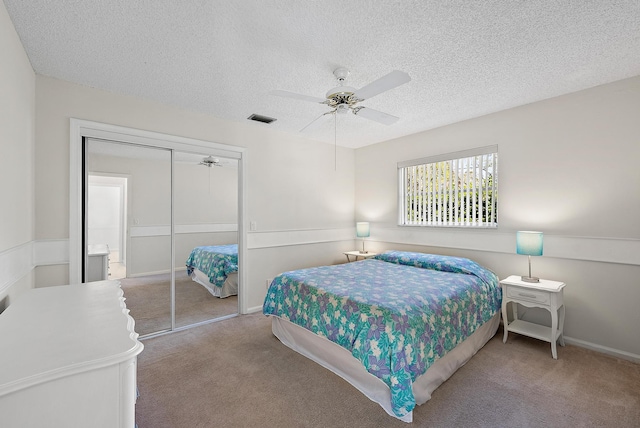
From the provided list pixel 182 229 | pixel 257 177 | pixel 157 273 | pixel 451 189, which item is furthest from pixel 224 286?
pixel 451 189

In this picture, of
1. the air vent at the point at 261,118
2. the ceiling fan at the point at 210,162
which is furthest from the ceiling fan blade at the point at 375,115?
the ceiling fan at the point at 210,162

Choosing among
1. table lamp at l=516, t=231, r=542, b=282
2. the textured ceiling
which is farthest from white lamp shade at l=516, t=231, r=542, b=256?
the textured ceiling

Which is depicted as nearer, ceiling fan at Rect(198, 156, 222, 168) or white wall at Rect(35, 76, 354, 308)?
white wall at Rect(35, 76, 354, 308)

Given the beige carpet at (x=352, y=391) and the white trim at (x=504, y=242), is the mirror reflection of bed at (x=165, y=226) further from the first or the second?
the white trim at (x=504, y=242)

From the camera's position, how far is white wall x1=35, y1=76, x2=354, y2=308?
2.55 metres

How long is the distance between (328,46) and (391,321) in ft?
6.59

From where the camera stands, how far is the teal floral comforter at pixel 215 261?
3.46m

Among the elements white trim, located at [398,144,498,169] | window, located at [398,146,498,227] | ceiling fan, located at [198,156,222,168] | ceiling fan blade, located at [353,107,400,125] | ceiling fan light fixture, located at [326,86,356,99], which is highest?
ceiling fan light fixture, located at [326,86,356,99]

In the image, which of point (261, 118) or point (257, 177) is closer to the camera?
point (261, 118)

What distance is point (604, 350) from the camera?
2.65 metres

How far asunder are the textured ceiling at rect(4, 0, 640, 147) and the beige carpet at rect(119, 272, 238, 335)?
203 centimetres

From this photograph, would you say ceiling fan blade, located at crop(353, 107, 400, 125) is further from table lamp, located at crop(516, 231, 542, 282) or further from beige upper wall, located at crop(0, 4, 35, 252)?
beige upper wall, located at crop(0, 4, 35, 252)

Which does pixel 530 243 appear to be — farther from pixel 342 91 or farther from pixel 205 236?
pixel 205 236

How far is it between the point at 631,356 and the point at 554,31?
2863 millimetres
